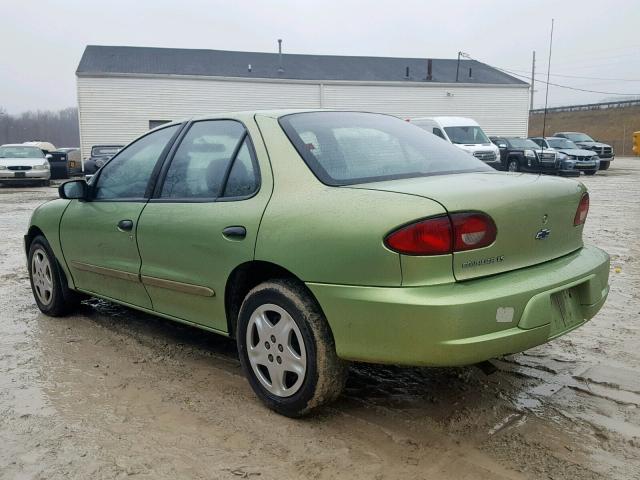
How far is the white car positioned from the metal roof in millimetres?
7808

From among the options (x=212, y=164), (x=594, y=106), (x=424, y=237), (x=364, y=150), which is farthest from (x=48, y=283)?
(x=594, y=106)

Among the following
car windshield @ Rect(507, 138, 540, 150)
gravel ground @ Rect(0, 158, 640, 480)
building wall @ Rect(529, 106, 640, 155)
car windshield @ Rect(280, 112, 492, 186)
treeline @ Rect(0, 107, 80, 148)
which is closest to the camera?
gravel ground @ Rect(0, 158, 640, 480)

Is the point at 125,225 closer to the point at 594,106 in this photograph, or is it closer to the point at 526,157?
the point at 526,157

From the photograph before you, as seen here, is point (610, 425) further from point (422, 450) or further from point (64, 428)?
point (64, 428)

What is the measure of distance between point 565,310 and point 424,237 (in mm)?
864

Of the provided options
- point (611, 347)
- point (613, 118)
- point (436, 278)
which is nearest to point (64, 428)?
point (436, 278)

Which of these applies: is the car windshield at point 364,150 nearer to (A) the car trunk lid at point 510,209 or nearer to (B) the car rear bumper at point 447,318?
(A) the car trunk lid at point 510,209

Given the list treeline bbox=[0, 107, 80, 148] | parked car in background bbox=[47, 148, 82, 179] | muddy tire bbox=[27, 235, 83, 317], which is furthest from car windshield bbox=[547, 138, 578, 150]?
treeline bbox=[0, 107, 80, 148]

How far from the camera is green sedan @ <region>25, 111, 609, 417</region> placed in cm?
252

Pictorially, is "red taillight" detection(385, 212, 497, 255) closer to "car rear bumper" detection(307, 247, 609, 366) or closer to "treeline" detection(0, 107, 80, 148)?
"car rear bumper" detection(307, 247, 609, 366)

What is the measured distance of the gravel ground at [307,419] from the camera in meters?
2.59

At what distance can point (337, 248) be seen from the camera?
104 inches

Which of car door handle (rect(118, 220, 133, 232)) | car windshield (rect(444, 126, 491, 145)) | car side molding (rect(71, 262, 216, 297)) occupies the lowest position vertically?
car side molding (rect(71, 262, 216, 297))

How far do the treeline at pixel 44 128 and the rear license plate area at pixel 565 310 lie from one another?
8575 cm
